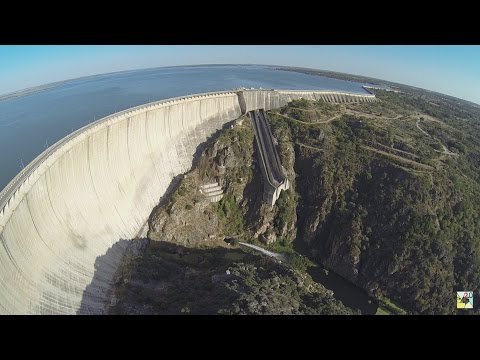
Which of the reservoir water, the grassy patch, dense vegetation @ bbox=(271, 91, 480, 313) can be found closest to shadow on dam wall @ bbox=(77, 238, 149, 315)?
the reservoir water

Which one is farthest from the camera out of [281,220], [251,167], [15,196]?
[251,167]

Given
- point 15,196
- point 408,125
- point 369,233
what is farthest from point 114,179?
point 408,125

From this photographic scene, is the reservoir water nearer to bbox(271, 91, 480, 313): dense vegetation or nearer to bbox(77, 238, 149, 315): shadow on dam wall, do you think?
bbox(77, 238, 149, 315): shadow on dam wall

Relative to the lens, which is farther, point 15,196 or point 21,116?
point 21,116

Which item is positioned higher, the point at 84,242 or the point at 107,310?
the point at 84,242

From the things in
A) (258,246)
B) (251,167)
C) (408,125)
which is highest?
(408,125)

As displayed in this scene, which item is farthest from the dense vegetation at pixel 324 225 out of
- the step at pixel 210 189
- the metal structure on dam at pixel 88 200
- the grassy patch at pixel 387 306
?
the metal structure on dam at pixel 88 200

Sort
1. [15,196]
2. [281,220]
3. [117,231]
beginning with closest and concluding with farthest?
[15,196] < [117,231] < [281,220]

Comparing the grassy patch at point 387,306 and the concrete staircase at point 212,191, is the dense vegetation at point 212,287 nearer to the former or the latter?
the grassy patch at point 387,306

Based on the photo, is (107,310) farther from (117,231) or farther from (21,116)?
(21,116)

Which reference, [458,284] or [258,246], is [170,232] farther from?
[458,284]
